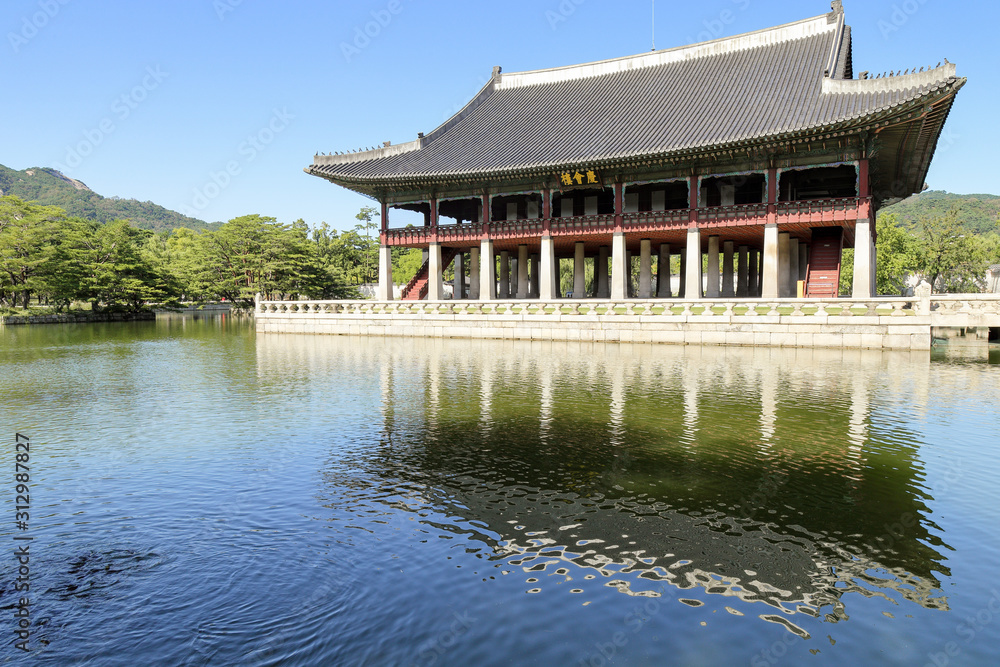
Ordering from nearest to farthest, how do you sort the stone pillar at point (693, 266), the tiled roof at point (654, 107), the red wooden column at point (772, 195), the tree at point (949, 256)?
1. the tiled roof at point (654, 107)
2. the red wooden column at point (772, 195)
3. the stone pillar at point (693, 266)
4. the tree at point (949, 256)

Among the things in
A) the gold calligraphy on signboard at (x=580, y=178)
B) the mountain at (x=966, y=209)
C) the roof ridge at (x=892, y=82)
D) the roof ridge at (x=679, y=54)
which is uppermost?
the mountain at (x=966, y=209)

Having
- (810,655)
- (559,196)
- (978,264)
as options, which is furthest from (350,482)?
(978,264)

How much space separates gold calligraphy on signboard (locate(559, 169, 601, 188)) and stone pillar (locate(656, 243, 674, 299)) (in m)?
9.11

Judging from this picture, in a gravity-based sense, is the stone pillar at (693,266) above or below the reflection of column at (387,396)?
above

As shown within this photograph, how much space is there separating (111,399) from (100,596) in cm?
1128

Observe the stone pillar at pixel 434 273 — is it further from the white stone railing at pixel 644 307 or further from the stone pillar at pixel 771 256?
the stone pillar at pixel 771 256

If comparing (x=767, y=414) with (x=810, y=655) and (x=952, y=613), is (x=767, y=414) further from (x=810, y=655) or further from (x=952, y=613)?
(x=810, y=655)

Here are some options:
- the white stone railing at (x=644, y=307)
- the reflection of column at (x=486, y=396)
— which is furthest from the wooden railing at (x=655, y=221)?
the reflection of column at (x=486, y=396)

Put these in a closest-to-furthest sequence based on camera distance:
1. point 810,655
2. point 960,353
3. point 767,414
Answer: point 810,655 → point 767,414 → point 960,353

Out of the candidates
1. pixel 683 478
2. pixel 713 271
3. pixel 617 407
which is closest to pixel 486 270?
pixel 713 271

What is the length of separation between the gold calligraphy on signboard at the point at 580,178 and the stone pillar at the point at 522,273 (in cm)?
852

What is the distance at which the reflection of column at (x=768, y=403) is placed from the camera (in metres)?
11.0

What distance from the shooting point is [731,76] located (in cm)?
3825

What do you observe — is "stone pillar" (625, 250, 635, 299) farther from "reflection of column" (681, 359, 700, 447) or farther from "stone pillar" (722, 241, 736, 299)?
"reflection of column" (681, 359, 700, 447)
